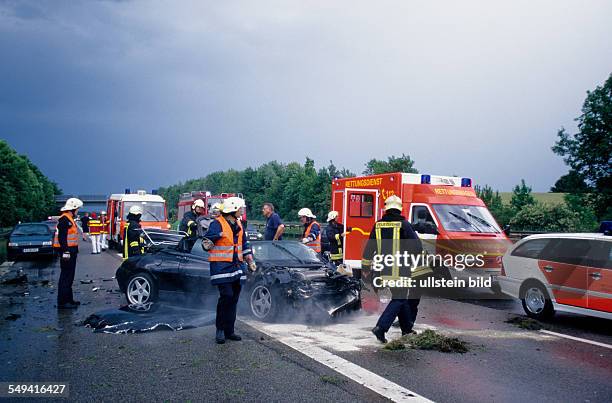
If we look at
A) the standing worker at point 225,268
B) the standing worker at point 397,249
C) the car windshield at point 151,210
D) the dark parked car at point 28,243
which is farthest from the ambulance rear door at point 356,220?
the dark parked car at point 28,243

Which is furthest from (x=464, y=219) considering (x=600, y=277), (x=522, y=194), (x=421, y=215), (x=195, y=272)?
(x=522, y=194)

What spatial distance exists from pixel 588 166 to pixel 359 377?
148 feet

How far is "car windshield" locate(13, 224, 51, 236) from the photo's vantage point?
21.4 m

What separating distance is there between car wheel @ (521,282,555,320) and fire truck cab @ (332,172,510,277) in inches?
94.4

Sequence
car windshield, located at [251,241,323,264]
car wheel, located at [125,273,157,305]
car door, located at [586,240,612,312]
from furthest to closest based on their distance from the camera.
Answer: car wheel, located at [125,273,157,305] < car windshield, located at [251,241,323,264] < car door, located at [586,240,612,312]

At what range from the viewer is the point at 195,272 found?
30.5 feet

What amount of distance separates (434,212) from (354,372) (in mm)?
7562

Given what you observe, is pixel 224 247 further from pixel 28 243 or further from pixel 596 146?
pixel 596 146

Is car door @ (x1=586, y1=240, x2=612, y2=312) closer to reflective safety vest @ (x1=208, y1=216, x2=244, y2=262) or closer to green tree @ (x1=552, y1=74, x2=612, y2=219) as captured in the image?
reflective safety vest @ (x1=208, y1=216, x2=244, y2=262)

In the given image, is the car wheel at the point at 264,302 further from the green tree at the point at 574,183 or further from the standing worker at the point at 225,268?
the green tree at the point at 574,183

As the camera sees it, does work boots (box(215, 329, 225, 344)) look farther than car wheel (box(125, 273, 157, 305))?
No

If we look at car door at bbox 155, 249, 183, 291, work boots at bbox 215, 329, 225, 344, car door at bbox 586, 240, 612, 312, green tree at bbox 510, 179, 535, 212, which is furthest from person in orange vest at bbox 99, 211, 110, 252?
green tree at bbox 510, 179, 535, 212

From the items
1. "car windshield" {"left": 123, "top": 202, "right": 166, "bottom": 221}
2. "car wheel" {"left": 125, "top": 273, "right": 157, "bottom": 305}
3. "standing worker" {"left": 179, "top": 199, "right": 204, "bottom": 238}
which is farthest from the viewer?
"car windshield" {"left": 123, "top": 202, "right": 166, "bottom": 221}

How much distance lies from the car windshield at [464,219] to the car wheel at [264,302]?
5.57 meters
